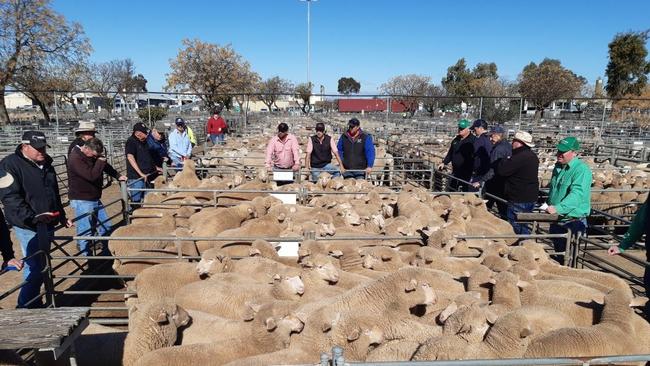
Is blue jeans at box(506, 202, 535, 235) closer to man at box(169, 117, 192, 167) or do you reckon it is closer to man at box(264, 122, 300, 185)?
man at box(264, 122, 300, 185)

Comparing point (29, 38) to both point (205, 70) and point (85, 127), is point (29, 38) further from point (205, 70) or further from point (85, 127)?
point (85, 127)

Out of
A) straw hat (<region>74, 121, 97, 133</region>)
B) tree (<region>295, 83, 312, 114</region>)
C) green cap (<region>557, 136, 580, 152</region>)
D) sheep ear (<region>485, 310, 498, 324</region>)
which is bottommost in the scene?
sheep ear (<region>485, 310, 498, 324</region>)

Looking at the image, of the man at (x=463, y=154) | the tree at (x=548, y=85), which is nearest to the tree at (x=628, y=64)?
the tree at (x=548, y=85)

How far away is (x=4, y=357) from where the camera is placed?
2566mm

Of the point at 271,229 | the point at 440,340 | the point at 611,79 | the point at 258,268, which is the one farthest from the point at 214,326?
the point at 611,79

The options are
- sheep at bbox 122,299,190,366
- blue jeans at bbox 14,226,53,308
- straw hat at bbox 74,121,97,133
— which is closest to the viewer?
sheep at bbox 122,299,190,366

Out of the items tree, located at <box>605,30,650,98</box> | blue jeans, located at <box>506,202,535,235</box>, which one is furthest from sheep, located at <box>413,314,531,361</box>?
tree, located at <box>605,30,650,98</box>

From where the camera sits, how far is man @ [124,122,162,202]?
868 cm

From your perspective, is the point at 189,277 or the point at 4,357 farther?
the point at 189,277

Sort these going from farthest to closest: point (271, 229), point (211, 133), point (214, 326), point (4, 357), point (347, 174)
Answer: point (211, 133) < point (347, 174) < point (271, 229) < point (214, 326) < point (4, 357)

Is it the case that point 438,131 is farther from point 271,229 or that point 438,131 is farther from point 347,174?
point 271,229

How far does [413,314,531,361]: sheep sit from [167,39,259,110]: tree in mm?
37354

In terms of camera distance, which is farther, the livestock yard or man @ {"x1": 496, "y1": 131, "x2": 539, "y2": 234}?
man @ {"x1": 496, "y1": 131, "x2": 539, "y2": 234}

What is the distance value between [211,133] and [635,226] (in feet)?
55.9
